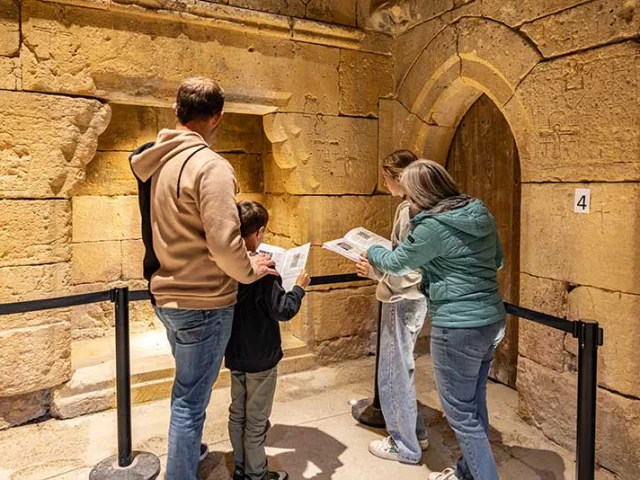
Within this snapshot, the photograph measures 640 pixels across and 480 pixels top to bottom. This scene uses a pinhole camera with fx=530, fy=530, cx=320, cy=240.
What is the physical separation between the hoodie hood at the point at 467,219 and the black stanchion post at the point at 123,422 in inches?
59.4

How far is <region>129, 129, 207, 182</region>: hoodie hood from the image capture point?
2081 millimetres

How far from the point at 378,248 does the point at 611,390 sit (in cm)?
153

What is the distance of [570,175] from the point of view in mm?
3023

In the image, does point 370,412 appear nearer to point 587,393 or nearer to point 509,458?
point 509,458

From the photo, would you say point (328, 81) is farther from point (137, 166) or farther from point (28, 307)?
point (28, 307)

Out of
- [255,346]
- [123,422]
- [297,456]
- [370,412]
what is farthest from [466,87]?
[123,422]

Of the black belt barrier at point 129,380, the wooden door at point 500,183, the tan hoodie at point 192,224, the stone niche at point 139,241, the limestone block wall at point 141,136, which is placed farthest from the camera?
the wooden door at point 500,183

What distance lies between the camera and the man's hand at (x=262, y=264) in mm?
2211

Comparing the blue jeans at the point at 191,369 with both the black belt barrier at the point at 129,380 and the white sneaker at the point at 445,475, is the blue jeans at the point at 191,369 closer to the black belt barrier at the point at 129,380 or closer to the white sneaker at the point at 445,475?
the black belt barrier at the point at 129,380

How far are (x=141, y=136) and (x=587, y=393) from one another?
4326mm

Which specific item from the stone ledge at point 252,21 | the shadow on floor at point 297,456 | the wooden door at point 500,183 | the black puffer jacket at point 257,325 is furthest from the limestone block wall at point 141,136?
the black puffer jacket at point 257,325

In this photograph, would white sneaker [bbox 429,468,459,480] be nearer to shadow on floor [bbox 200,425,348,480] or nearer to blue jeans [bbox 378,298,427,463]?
blue jeans [bbox 378,298,427,463]

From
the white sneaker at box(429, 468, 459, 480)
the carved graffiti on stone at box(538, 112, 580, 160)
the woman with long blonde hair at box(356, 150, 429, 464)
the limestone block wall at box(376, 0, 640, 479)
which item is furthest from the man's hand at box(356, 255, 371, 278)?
the carved graffiti on stone at box(538, 112, 580, 160)

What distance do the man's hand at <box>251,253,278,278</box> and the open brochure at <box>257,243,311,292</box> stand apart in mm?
122
